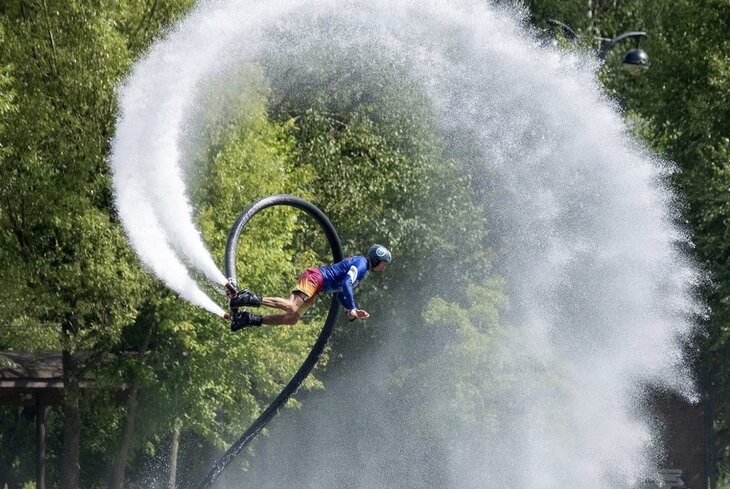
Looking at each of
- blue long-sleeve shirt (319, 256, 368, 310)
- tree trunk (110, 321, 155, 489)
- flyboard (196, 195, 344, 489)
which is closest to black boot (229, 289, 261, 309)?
flyboard (196, 195, 344, 489)

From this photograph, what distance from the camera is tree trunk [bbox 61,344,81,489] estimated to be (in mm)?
29094

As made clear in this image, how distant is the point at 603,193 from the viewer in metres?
32.6

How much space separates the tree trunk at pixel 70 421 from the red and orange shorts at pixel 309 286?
12650 millimetres

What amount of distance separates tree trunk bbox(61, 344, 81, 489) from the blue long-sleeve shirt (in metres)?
12.7

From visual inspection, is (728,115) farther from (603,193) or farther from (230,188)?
(230,188)

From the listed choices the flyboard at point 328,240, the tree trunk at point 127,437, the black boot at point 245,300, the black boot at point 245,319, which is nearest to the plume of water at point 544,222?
the tree trunk at point 127,437

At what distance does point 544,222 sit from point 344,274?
17.5 m

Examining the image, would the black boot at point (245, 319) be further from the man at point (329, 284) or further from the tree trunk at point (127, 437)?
the tree trunk at point (127, 437)

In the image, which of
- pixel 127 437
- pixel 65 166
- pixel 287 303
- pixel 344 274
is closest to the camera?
pixel 287 303

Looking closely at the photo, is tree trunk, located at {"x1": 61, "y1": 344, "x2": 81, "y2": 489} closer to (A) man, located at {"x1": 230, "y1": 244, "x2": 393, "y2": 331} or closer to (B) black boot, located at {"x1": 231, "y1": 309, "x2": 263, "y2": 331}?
(A) man, located at {"x1": 230, "y1": 244, "x2": 393, "y2": 331}

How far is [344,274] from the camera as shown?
17.1m

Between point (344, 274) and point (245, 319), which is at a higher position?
point (344, 274)

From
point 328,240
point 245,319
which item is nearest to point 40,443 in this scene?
point 328,240

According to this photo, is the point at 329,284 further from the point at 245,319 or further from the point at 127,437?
the point at 127,437
